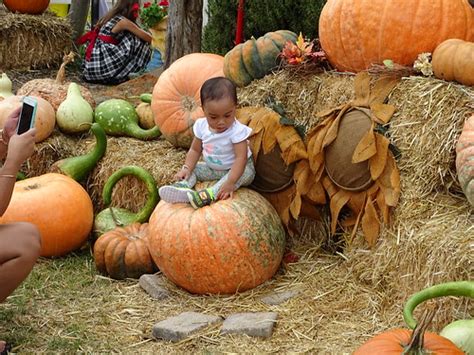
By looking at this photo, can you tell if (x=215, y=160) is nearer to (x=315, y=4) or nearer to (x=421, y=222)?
(x=421, y=222)

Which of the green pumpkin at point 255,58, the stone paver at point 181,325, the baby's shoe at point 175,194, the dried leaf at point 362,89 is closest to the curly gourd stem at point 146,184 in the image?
the baby's shoe at point 175,194

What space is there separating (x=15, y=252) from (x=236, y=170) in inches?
60.5

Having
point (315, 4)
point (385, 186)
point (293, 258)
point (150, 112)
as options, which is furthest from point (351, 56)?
point (315, 4)

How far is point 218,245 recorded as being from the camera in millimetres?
4668

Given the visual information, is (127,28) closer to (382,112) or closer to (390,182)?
(382,112)

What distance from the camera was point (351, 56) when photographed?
5.22 meters

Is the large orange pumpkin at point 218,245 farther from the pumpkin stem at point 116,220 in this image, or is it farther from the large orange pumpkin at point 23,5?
the large orange pumpkin at point 23,5

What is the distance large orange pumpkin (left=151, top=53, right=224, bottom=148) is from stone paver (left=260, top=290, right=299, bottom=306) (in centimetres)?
158

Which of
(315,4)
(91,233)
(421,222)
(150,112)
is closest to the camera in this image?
(421,222)

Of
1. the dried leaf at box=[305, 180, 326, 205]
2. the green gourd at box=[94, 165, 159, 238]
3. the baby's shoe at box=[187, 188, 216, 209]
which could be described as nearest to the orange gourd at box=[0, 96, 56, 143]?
the green gourd at box=[94, 165, 159, 238]

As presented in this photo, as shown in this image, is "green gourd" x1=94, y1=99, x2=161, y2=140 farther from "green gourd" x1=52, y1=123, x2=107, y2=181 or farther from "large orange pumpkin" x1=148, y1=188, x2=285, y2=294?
"large orange pumpkin" x1=148, y1=188, x2=285, y2=294

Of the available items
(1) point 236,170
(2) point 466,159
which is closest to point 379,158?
(2) point 466,159

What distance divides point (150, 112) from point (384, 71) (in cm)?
227

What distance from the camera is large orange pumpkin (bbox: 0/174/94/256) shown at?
539 cm
